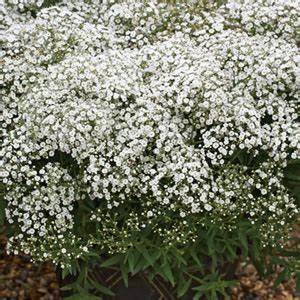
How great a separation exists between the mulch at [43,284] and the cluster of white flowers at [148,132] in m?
1.27

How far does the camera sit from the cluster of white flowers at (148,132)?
12.7 ft

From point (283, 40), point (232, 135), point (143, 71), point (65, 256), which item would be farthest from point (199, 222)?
point (283, 40)

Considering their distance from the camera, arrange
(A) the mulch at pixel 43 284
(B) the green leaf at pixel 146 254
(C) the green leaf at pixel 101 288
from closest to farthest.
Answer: (B) the green leaf at pixel 146 254 < (C) the green leaf at pixel 101 288 < (A) the mulch at pixel 43 284

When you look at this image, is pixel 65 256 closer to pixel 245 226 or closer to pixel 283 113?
pixel 245 226

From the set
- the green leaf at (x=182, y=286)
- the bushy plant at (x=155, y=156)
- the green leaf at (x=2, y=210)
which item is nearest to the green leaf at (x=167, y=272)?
the bushy plant at (x=155, y=156)

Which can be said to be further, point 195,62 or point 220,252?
point 195,62

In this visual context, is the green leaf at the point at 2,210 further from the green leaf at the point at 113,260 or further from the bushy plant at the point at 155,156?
the green leaf at the point at 113,260

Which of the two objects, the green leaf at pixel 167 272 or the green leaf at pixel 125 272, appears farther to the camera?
the green leaf at pixel 125 272

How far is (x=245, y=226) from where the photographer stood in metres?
3.96

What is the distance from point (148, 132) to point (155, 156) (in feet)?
0.66

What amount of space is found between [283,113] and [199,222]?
827mm

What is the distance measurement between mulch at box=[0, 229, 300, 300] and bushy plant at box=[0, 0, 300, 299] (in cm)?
A: 115

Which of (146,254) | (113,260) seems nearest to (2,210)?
(113,260)

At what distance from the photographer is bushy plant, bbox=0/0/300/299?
152 inches
